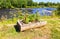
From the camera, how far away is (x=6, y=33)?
6.32m

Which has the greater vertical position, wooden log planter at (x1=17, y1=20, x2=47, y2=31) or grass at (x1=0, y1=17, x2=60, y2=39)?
wooden log planter at (x1=17, y1=20, x2=47, y2=31)

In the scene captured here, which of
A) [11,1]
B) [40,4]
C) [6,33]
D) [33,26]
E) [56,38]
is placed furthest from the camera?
[40,4]

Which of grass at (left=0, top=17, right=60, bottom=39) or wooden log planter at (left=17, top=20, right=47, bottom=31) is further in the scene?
wooden log planter at (left=17, top=20, right=47, bottom=31)

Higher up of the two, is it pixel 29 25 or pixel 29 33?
pixel 29 25

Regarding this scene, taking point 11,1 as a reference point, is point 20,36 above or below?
above

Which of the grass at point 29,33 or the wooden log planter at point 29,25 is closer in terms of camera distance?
the grass at point 29,33

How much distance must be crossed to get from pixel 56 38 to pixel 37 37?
76 centimetres

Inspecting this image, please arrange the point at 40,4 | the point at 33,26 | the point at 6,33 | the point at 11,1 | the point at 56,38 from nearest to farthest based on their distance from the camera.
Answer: the point at 56,38, the point at 6,33, the point at 33,26, the point at 11,1, the point at 40,4

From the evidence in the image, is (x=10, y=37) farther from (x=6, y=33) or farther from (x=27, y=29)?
(x=27, y=29)

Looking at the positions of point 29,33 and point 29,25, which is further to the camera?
point 29,25

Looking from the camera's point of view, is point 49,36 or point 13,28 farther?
point 13,28

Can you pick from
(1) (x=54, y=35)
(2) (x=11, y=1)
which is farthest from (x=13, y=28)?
(2) (x=11, y=1)

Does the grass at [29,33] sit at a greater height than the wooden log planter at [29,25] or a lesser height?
lesser

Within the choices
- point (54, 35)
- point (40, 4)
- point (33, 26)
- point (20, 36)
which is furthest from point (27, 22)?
point (40, 4)
